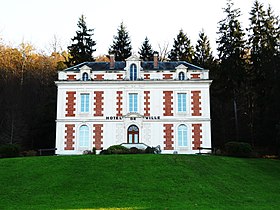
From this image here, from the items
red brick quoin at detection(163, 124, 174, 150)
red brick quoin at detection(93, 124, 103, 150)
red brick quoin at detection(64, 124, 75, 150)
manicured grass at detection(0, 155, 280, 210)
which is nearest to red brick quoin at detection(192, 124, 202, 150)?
red brick quoin at detection(163, 124, 174, 150)

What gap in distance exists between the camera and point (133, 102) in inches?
1320

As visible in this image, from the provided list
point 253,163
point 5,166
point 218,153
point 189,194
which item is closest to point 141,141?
point 218,153

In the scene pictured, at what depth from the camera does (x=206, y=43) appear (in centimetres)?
4694

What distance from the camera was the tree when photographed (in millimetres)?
45938

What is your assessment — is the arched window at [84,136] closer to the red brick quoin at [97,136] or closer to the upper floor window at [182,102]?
the red brick quoin at [97,136]

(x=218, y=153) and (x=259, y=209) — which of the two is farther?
(x=218, y=153)

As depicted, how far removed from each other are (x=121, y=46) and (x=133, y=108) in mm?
18287

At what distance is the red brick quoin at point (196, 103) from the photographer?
3303 cm

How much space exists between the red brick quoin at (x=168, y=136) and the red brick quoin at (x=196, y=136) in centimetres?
187

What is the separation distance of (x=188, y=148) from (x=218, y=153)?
3780mm

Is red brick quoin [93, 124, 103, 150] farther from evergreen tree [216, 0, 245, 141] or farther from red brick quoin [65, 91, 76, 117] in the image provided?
evergreen tree [216, 0, 245, 141]

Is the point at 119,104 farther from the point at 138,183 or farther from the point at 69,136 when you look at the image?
the point at 138,183

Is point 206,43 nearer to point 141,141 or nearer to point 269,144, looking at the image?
point 269,144

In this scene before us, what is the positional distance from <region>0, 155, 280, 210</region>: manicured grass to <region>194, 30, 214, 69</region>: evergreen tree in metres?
22.4
